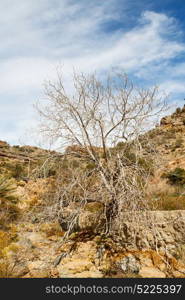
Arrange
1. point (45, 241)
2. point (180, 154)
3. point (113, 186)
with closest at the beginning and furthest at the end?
point (113, 186)
point (45, 241)
point (180, 154)

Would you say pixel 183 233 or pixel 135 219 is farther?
pixel 135 219

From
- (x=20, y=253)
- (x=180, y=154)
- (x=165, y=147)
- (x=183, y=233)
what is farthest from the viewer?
(x=165, y=147)

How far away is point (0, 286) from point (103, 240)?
3.08m

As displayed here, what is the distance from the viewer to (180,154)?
59.2 ft

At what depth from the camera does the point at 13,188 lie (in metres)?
11.2

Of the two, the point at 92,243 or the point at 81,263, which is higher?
the point at 92,243

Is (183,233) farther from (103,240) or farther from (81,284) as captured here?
(81,284)

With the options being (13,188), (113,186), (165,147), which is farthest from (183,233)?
(165,147)

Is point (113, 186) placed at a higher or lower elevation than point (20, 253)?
higher

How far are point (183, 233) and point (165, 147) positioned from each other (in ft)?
52.1

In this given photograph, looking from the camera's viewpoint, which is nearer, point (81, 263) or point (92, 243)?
point (81, 263)

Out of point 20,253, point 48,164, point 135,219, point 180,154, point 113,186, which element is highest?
point 180,154

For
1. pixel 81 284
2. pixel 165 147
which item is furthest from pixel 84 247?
pixel 165 147

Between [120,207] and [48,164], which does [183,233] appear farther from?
[48,164]
